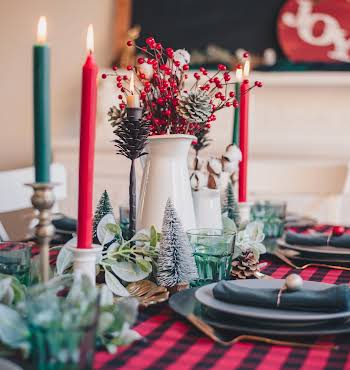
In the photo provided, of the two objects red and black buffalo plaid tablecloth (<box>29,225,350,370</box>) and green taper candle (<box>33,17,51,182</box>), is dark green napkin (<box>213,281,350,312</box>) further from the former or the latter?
green taper candle (<box>33,17,51,182</box>)

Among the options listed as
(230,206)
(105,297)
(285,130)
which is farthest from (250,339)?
(285,130)

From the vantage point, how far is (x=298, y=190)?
2602mm

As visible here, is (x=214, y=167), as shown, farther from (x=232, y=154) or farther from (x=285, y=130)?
(x=285, y=130)

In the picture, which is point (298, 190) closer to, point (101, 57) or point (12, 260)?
point (101, 57)

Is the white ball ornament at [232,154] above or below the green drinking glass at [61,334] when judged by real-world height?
above

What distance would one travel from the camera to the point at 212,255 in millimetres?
965

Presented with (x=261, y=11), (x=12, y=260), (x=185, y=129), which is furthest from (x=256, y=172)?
(x=12, y=260)

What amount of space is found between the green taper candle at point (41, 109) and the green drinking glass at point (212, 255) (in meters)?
0.34

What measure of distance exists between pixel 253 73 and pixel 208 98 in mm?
2081

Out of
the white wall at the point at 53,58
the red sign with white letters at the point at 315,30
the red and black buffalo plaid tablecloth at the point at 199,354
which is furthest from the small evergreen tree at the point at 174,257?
the white wall at the point at 53,58

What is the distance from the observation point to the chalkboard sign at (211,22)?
310cm

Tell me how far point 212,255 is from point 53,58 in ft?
8.42

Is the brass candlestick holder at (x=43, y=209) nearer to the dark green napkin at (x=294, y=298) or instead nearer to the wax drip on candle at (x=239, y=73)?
the dark green napkin at (x=294, y=298)

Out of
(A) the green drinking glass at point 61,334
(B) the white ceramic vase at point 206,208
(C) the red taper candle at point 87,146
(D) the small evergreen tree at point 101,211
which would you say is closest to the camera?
(A) the green drinking glass at point 61,334
